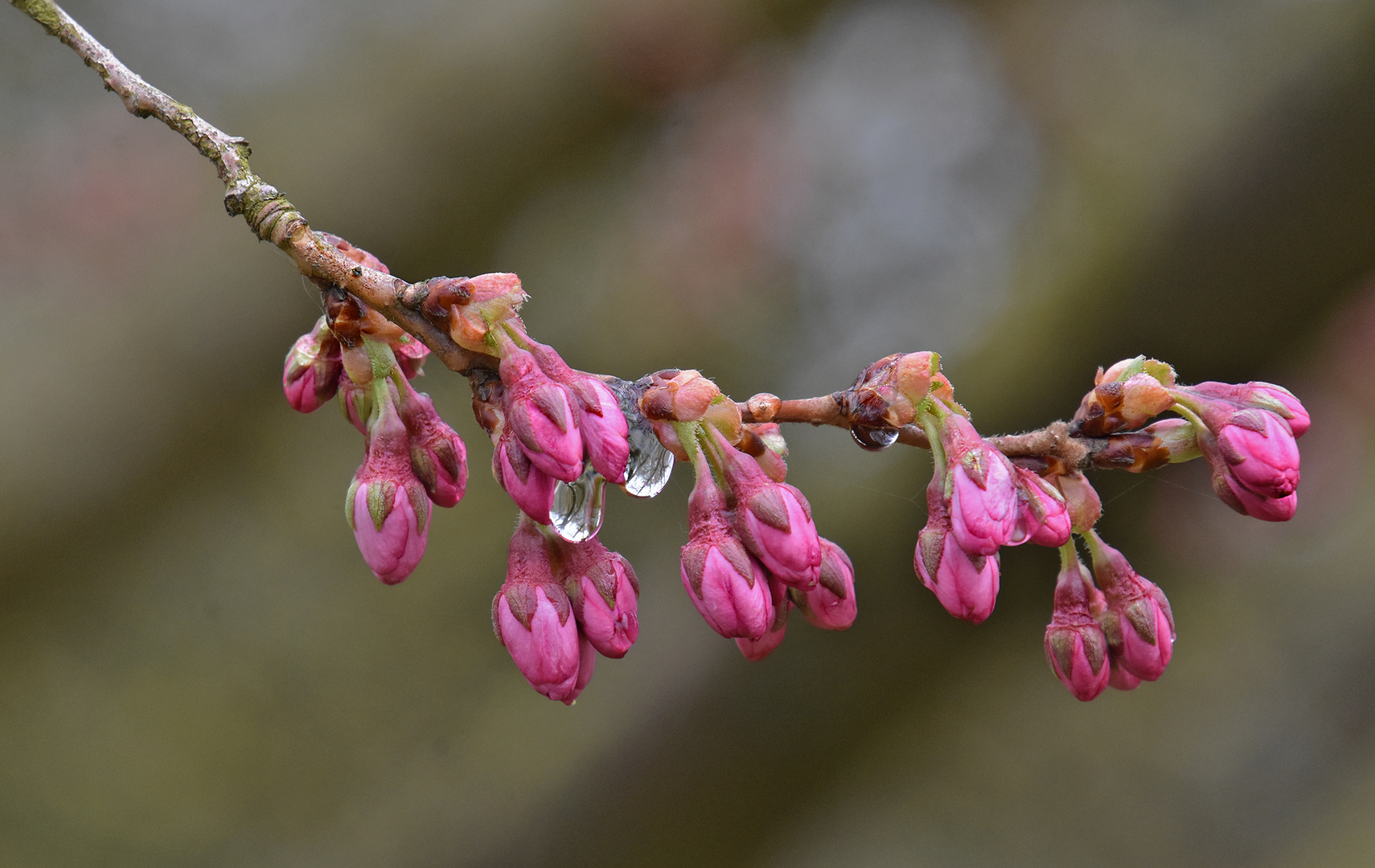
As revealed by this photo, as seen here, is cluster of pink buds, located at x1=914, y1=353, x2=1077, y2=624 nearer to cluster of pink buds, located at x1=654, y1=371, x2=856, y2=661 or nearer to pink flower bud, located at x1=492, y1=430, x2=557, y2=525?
cluster of pink buds, located at x1=654, y1=371, x2=856, y2=661

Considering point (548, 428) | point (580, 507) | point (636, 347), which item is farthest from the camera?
point (636, 347)

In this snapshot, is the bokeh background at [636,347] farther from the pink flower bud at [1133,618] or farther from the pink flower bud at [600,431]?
the pink flower bud at [600,431]

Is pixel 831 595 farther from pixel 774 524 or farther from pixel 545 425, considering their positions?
pixel 545 425

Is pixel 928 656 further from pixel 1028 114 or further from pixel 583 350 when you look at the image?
pixel 1028 114

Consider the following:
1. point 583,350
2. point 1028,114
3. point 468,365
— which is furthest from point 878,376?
point 1028,114

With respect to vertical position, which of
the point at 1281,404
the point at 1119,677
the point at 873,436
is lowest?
the point at 1119,677

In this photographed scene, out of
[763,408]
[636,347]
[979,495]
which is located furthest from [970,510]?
[636,347]

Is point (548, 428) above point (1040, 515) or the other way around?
above

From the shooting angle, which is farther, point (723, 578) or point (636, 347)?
point (636, 347)

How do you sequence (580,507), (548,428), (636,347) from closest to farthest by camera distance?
(548,428), (580,507), (636,347)

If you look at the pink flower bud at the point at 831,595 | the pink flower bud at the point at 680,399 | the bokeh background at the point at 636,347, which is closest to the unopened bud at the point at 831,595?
the pink flower bud at the point at 831,595
